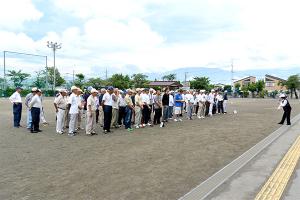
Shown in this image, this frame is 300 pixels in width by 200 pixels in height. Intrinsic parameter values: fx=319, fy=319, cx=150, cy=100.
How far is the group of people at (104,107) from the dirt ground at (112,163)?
0.77 meters

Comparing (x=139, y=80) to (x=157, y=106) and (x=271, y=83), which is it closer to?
(x=271, y=83)

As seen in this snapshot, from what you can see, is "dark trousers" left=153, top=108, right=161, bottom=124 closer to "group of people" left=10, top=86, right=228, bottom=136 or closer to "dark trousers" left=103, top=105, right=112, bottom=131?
"group of people" left=10, top=86, right=228, bottom=136

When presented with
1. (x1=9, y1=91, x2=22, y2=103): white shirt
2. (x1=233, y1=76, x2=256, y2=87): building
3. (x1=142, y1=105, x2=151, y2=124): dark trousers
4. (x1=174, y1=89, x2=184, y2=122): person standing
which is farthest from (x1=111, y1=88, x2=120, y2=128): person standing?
(x1=233, y1=76, x2=256, y2=87): building

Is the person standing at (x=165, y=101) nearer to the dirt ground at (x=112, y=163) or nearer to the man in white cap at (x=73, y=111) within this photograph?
the dirt ground at (x=112, y=163)

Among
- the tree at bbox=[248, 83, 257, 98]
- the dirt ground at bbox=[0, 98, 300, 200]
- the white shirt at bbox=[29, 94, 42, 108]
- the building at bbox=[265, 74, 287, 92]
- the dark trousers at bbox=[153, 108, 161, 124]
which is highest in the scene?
the building at bbox=[265, 74, 287, 92]

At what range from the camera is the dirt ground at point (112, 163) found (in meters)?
5.57

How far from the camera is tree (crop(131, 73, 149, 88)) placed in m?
73.9

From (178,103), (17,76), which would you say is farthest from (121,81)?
(178,103)

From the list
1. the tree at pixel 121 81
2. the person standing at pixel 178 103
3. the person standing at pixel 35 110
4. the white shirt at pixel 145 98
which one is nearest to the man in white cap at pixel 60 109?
the person standing at pixel 35 110

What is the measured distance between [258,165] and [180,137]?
14.7ft

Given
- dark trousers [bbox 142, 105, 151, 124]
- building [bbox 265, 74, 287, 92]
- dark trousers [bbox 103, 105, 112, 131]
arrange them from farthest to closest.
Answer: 1. building [bbox 265, 74, 287, 92]
2. dark trousers [bbox 142, 105, 151, 124]
3. dark trousers [bbox 103, 105, 112, 131]

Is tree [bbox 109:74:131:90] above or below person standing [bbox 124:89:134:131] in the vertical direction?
above

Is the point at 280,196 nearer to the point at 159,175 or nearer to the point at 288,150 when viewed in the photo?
the point at 159,175

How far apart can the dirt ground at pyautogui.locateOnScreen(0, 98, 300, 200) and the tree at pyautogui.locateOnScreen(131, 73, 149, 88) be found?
6145 cm
